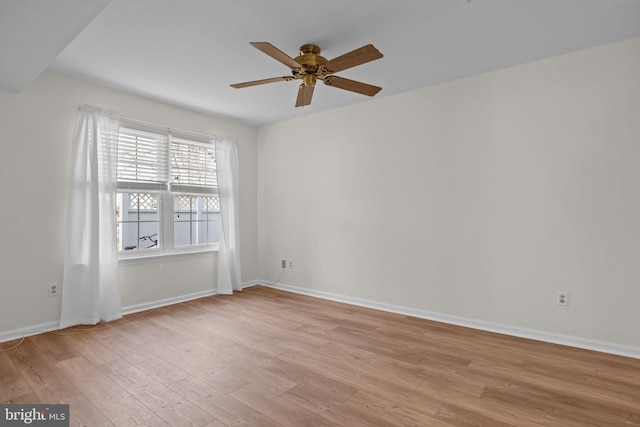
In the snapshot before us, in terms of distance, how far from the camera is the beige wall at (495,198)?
2643mm

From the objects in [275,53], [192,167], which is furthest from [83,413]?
[192,167]

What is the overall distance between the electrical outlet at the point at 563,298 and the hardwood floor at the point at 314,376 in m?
0.39

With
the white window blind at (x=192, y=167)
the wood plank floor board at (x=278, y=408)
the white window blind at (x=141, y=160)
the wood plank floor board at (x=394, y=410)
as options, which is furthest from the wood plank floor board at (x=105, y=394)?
the white window blind at (x=192, y=167)

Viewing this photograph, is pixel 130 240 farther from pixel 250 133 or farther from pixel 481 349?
pixel 481 349

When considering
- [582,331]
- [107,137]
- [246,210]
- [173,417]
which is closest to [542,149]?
[582,331]

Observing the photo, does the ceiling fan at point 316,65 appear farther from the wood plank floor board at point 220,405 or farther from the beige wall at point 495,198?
the wood plank floor board at point 220,405

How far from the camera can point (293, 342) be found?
288cm

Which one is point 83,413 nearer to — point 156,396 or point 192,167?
point 156,396

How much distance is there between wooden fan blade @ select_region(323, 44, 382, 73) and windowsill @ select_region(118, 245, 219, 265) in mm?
3013

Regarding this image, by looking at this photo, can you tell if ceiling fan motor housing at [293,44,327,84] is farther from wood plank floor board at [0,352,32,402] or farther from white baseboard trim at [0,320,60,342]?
white baseboard trim at [0,320,60,342]

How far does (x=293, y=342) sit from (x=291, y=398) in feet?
2.92

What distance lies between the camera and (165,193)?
4133 millimetres

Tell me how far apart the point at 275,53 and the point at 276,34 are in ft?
1.52

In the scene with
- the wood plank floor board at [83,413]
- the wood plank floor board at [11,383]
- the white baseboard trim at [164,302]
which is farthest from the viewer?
the white baseboard trim at [164,302]
